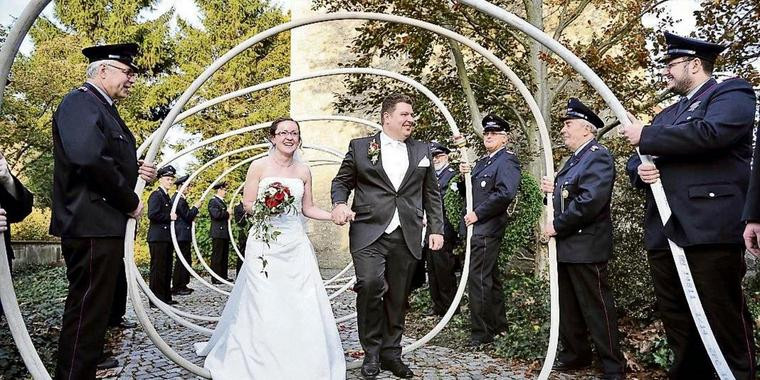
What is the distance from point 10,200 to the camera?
3.87 m

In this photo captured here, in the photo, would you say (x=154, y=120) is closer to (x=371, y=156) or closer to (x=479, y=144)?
(x=479, y=144)

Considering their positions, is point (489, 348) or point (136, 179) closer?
point (136, 179)

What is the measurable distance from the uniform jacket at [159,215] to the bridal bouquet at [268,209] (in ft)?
19.1

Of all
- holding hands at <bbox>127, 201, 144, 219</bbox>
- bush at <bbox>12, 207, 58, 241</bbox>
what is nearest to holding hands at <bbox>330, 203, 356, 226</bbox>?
holding hands at <bbox>127, 201, 144, 219</bbox>

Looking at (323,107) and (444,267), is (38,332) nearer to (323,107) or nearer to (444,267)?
(444,267)

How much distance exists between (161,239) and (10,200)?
7454 mm

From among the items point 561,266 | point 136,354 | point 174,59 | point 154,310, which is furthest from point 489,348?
point 174,59

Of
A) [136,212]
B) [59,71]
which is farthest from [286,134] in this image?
[59,71]

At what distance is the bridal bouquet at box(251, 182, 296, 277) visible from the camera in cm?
554

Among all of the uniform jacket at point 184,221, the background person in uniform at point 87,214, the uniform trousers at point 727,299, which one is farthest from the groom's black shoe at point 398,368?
the uniform jacket at point 184,221

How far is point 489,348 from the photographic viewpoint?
6727 mm

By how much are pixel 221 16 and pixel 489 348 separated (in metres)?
28.4

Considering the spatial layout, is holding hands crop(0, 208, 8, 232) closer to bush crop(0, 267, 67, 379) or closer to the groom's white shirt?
bush crop(0, 267, 67, 379)

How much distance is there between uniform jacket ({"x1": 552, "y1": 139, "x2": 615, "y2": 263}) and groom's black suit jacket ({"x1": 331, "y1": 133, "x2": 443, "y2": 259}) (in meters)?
1.10
